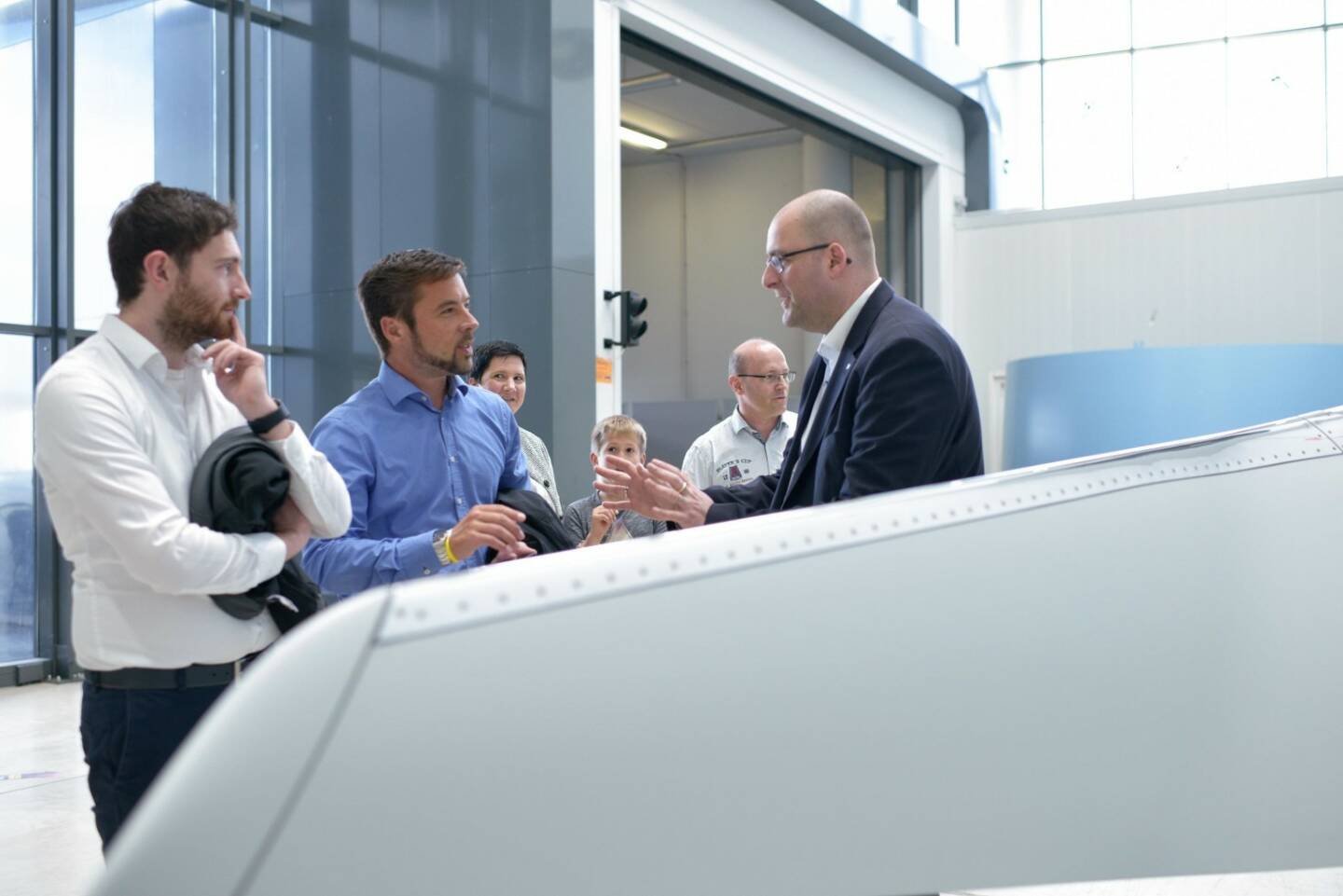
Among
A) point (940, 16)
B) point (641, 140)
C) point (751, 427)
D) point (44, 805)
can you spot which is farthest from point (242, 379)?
point (641, 140)

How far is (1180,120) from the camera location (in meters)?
13.7

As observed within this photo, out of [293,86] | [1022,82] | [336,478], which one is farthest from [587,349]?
[1022,82]

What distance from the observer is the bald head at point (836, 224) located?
2.91 meters

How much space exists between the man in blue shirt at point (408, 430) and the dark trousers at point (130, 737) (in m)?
0.59

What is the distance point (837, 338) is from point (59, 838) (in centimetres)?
324

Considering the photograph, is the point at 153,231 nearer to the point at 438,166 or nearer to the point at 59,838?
the point at 59,838

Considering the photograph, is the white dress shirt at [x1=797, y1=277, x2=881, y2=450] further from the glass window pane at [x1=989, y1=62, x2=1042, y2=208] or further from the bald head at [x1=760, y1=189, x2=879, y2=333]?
the glass window pane at [x1=989, y1=62, x2=1042, y2=208]

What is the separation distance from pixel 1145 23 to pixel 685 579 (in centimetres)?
1467

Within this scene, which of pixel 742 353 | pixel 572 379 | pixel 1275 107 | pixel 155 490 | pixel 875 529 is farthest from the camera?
pixel 1275 107

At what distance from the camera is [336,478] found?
2.11m

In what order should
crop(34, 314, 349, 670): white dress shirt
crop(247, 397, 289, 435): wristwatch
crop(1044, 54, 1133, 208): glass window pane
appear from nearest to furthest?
crop(34, 314, 349, 670): white dress shirt → crop(247, 397, 289, 435): wristwatch → crop(1044, 54, 1133, 208): glass window pane

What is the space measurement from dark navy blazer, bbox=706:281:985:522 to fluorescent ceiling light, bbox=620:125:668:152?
525 inches

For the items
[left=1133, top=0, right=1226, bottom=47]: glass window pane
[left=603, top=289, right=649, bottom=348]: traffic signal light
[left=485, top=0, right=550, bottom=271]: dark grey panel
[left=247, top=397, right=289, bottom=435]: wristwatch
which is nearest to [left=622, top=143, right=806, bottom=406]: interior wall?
[left=1133, top=0, right=1226, bottom=47]: glass window pane

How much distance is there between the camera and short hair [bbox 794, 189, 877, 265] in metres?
2.91
